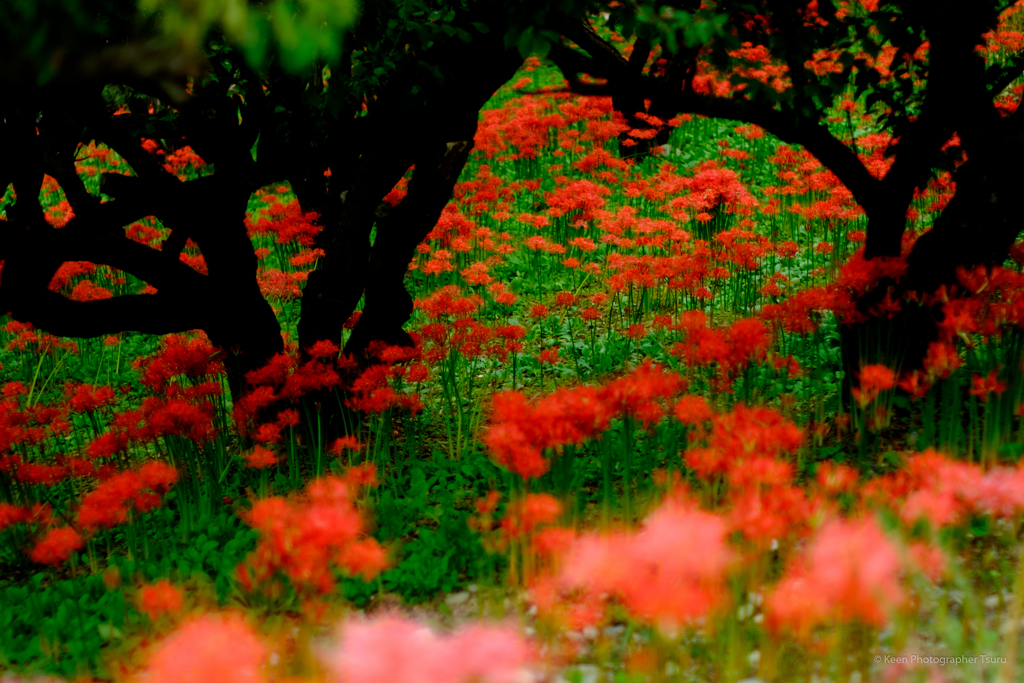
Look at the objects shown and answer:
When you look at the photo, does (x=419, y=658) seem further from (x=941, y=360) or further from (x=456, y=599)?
(x=941, y=360)

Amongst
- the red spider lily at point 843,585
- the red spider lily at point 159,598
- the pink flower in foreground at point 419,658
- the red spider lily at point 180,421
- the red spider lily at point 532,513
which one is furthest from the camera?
the red spider lily at point 180,421

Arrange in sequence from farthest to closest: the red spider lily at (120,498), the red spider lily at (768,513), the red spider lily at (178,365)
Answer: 1. the red spider lily at (178,365)
2. the red spider lily at (120,498)
3. the red spider lily at (768,513)

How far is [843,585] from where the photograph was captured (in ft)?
6.79

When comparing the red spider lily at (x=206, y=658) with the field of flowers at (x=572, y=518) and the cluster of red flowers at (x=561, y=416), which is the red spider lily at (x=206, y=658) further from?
the cluster of red flowers at (x=561, y=416)

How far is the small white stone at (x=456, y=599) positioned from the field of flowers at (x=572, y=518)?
42 millimetres

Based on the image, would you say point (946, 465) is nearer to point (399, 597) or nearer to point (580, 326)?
point (399, 597)

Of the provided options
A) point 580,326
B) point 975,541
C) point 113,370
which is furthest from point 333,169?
point 975,541

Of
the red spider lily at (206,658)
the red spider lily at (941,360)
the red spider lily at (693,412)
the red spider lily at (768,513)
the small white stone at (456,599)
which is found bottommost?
the small white stone at (456,599)

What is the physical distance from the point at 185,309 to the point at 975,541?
5.09 m

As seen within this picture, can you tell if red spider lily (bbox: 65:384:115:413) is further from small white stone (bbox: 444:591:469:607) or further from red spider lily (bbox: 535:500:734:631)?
red spider lily (bbox: 535:500:734:631)

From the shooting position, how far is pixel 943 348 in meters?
3.56

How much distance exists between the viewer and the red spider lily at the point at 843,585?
205 cm

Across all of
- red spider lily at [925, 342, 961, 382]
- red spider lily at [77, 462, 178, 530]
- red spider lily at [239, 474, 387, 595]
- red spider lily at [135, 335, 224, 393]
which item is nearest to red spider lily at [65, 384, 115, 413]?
red spider lily at [135, 335, 224, 393]

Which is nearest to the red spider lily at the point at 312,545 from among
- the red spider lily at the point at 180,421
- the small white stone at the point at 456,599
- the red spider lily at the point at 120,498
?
the small white stone at the point at 456,599
